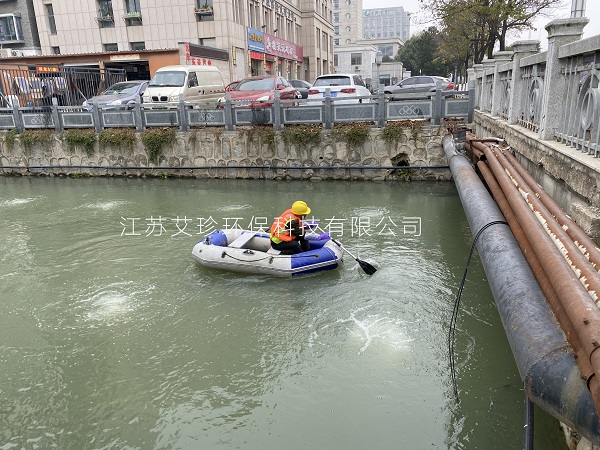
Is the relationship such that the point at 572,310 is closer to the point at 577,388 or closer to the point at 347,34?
the point at 577,388

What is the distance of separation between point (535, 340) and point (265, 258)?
4.84m

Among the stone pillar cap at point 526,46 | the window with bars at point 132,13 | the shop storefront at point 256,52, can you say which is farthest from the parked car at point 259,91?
the window with bars at point 132,13

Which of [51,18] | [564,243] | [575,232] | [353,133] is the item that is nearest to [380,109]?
[353,133]

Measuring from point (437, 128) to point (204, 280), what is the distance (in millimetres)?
8869

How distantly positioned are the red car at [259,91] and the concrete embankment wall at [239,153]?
83cm

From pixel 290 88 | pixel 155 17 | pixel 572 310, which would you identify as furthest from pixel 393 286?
pixel 155 17

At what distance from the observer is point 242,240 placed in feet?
26.4

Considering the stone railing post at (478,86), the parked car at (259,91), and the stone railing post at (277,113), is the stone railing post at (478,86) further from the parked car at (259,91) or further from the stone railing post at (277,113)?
the parked car at (259,91)

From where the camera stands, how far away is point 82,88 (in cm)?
2198

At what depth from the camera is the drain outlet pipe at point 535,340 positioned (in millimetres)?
2727

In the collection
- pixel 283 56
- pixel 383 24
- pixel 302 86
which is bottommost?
pixel 302 86

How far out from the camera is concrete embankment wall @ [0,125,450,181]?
1392 cm

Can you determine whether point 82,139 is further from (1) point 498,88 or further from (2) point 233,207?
(1) point 498,88

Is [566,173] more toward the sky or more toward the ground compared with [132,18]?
more toward the ground
